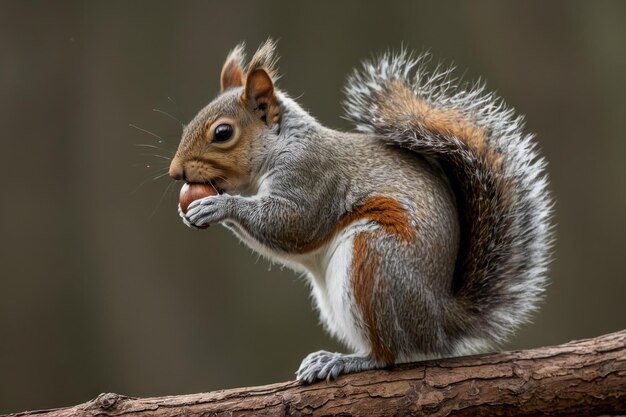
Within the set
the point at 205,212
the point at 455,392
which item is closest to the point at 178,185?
the point at 205,212

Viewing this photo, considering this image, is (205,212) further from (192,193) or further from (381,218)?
(381,218)

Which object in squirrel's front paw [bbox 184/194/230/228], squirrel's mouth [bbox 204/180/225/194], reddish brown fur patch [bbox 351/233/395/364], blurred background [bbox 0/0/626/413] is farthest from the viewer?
blurred background [bbox 0/0/626/413]

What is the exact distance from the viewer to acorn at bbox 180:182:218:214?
8.96 feet

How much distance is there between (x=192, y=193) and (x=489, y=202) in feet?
3.39

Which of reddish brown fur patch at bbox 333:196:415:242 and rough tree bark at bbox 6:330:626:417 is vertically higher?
reddish brown fur patch at bbox 333:196:415:242

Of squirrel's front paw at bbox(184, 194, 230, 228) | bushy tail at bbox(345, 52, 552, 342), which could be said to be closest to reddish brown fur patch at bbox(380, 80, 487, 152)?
bushy tail at bbox(345, 52, 552, 342)

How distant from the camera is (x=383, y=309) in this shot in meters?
2.48

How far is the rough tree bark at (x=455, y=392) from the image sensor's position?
2.35 metres

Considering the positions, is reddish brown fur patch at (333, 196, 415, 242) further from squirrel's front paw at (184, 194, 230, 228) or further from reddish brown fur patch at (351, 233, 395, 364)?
squirrel's front paw at (184, 194, 230, 228)

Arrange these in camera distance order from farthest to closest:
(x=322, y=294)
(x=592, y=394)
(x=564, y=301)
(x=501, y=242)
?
1. (x=564, y=301)
2. (x=322, y=294)
3. (x=501, y=242)
4. (x=592, y=394)

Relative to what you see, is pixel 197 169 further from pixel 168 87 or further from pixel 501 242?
pixel 168 87

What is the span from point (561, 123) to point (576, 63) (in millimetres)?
413

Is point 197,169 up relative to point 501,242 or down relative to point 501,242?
up

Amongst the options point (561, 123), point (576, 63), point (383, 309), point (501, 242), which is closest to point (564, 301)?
point (561, 123)
